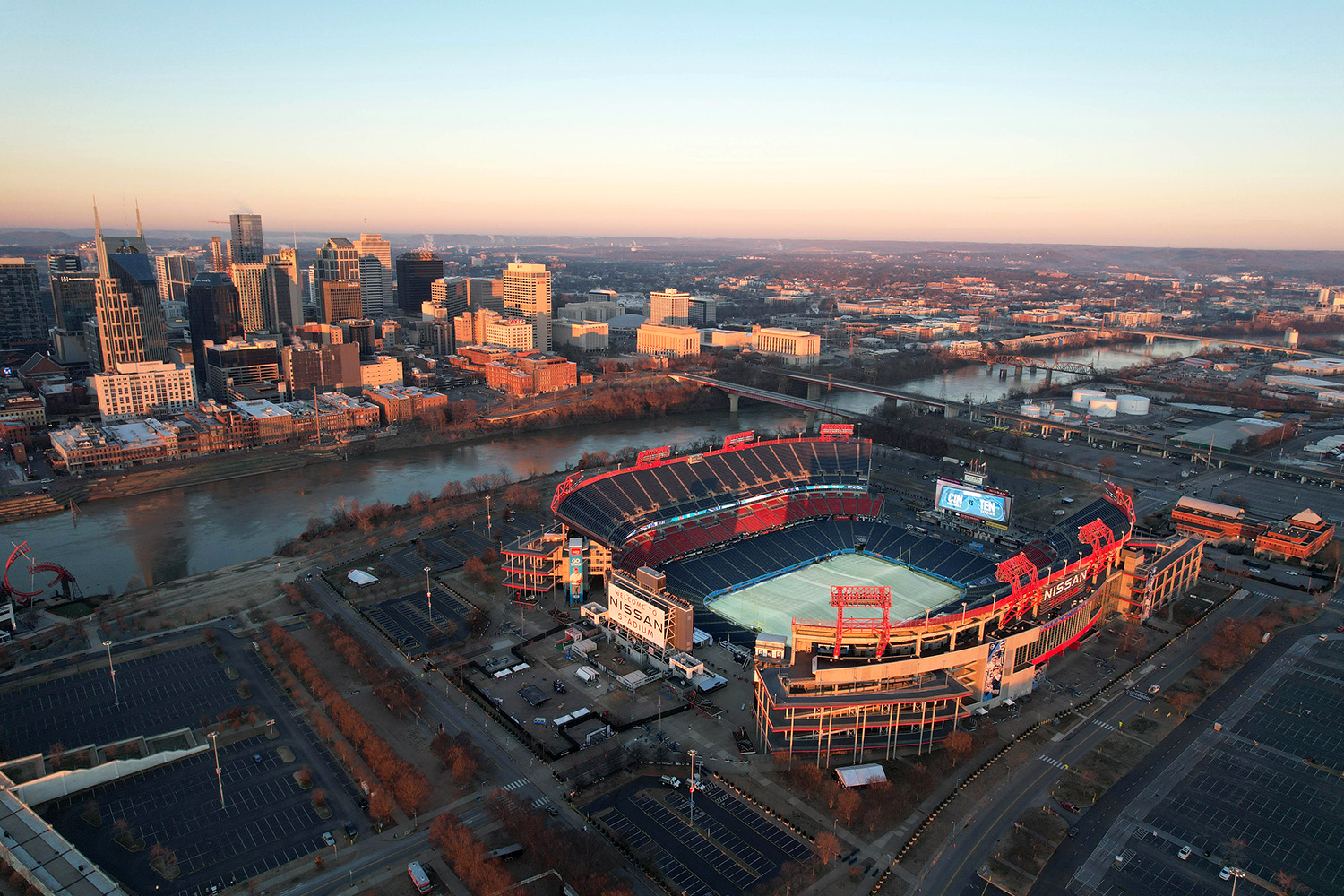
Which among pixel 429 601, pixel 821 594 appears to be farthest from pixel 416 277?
pixel 821 594

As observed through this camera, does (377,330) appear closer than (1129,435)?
No

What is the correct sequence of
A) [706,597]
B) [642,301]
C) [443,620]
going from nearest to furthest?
[443,620] < [706,597] < [642,301]

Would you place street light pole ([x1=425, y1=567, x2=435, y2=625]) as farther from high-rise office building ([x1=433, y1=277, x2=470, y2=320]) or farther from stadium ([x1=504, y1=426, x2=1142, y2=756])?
high-rise office building ([x1=433, y1=277, x2=470, y2=320])

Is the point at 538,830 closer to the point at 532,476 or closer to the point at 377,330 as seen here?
the point at 532,476

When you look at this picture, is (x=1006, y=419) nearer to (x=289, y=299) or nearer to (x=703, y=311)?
(x=703, y=311)


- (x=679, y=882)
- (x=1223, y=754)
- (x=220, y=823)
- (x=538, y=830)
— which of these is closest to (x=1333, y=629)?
(x=1223, y=754)

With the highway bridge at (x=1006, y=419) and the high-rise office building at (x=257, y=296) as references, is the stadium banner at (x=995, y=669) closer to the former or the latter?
the highway bridge at (x=1006, y=419)
